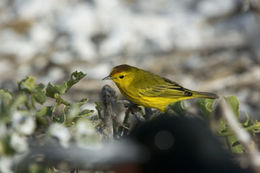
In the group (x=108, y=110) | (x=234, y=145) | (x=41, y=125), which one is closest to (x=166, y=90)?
(x=108, y=110)

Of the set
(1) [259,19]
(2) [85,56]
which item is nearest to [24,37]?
(2) [85,56]

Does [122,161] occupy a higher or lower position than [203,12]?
lower

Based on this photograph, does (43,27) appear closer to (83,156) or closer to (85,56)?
(85,56)

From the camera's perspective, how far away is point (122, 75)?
3359mm

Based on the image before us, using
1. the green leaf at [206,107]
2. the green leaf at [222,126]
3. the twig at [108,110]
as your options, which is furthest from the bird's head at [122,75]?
the green leaf at [222,126]

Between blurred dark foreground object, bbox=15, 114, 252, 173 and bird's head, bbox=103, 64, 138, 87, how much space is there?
152 cm

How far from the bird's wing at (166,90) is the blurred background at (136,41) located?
1.86m

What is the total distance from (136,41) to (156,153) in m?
4.59

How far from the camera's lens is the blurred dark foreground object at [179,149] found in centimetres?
150

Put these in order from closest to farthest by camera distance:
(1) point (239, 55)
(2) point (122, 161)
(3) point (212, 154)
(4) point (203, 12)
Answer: (2) point (122, 161)
(3) point (212, 154)
(1) point (239, 55)
(4) point (203, 12)

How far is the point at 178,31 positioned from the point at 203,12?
1.48 ft

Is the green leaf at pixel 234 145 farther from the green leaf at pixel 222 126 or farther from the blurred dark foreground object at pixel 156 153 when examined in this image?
the blurred dark foreground object at pixel 156 153

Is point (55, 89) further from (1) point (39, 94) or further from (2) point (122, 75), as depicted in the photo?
(2) point (122, 75)

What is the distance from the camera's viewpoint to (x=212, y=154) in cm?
159
